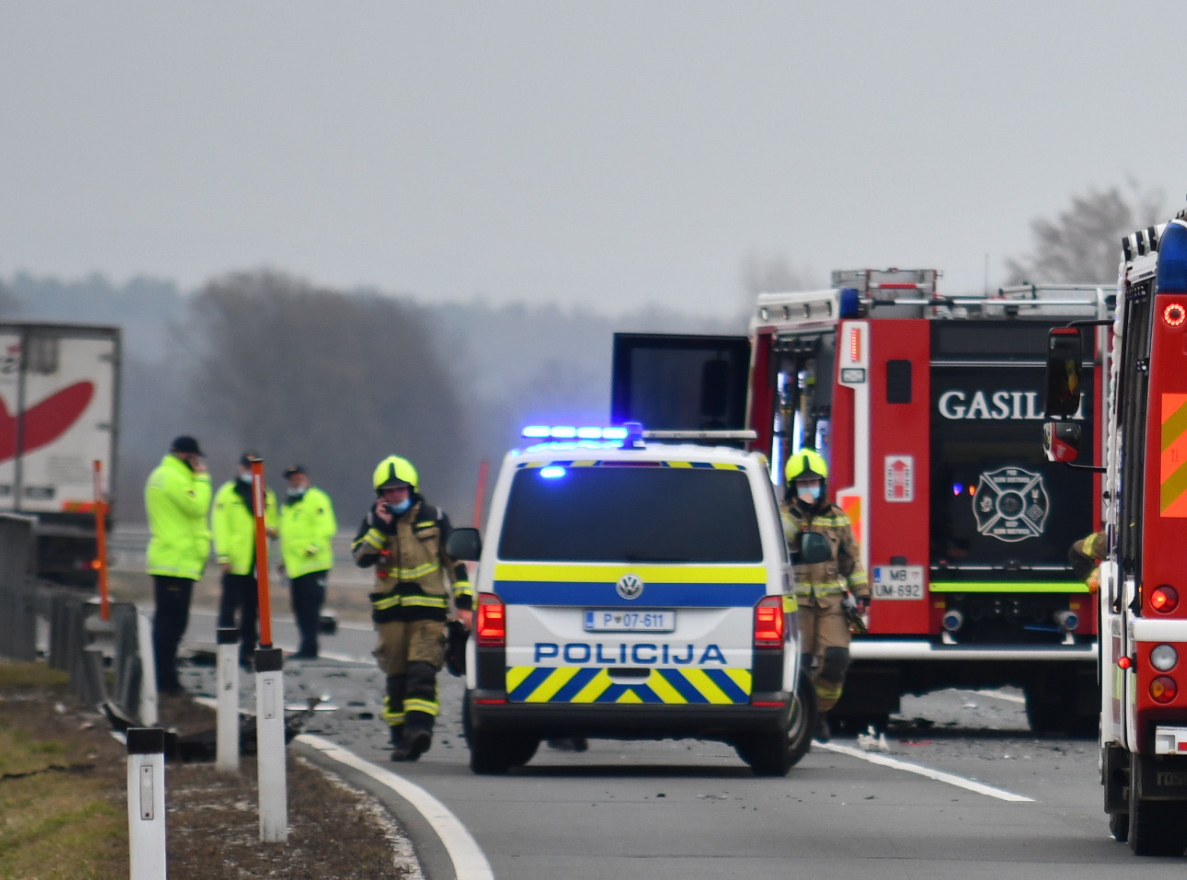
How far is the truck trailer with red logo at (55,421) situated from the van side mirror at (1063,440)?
18999 mm

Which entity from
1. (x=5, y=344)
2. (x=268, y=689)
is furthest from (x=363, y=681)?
(x=268, y=689)

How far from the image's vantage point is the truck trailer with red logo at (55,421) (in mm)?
27172

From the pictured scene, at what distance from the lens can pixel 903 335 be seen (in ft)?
52.3

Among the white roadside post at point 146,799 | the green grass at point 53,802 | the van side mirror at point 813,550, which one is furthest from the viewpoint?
the van side mirror at point 813,550

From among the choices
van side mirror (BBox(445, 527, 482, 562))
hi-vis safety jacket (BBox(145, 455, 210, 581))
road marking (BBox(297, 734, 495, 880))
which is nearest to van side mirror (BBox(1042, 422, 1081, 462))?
road marking (BBox(297, 734, 495, 880))

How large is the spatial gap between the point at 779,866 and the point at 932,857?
0.66 m

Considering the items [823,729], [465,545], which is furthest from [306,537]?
[465,545]

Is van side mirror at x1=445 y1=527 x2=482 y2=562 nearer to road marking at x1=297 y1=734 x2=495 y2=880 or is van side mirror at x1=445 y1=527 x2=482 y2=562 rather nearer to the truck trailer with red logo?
road marking at x1=297 y1=734 x2=495 y2=880

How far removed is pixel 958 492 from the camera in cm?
1603

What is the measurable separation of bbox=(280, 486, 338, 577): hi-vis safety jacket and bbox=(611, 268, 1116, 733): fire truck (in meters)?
7.53

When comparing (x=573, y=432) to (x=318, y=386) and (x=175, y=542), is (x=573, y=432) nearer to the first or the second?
(x=175, y=542)

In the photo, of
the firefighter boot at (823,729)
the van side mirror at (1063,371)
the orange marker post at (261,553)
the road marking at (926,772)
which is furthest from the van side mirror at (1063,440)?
the firefighter boot at (823,729)

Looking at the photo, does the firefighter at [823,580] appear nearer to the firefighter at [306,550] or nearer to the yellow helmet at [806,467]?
the yellow helmet at [806,467]

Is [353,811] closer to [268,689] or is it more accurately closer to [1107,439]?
[268,689]
